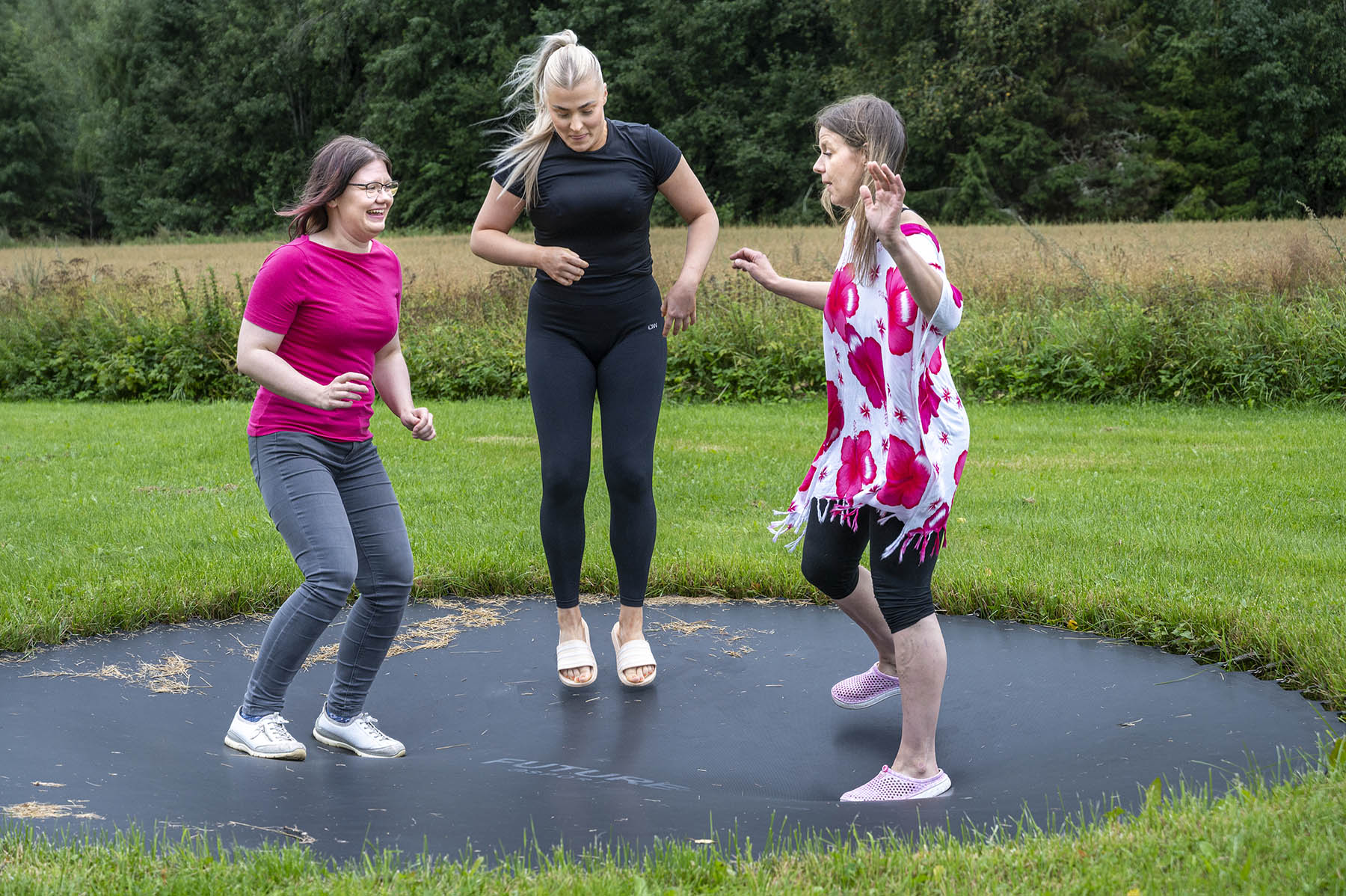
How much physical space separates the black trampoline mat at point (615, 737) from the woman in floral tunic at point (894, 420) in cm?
31

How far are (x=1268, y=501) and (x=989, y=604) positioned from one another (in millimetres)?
2266

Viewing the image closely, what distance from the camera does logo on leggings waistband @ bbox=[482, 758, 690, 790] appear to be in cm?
312

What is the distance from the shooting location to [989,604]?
187 inches

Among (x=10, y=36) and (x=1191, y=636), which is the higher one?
(x=10, y=36)

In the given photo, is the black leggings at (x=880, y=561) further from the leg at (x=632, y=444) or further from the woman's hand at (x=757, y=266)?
the leg at (x=632, y=444)

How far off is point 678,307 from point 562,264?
50 centimetres

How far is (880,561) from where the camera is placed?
9.87ft

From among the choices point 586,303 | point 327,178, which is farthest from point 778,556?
point 327,178

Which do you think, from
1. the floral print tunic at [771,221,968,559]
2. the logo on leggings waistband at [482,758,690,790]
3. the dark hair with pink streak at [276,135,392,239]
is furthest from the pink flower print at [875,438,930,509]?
the dark hair with pink streak at [276,135,392,239]

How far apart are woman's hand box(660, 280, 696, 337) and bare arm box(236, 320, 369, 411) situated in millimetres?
1213

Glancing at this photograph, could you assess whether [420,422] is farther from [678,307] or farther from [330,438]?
[678,307]

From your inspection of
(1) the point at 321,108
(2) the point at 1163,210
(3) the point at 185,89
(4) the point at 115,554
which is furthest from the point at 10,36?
(4) the point at 115,554

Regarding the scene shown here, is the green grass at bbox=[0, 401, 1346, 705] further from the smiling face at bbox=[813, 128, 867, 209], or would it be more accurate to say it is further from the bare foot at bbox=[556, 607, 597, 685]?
the smiling face at bbox=[813, 128, 867, 209]

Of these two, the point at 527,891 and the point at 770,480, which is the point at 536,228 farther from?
the point at 770,480
